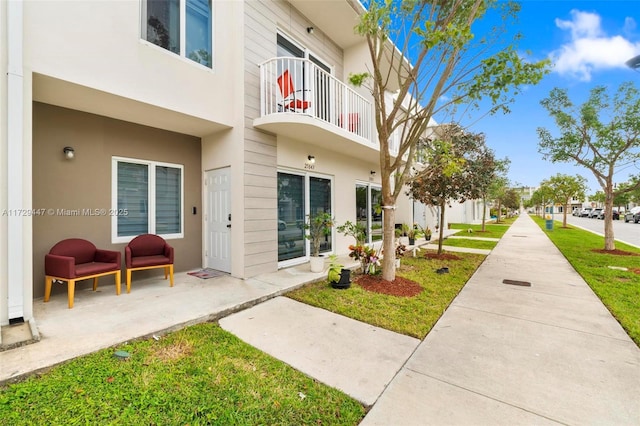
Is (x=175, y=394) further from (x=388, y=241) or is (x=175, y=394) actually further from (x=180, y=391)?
(x=388, y=241)

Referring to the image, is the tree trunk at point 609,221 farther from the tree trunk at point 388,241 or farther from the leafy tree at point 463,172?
the tree trunk at point 388,241

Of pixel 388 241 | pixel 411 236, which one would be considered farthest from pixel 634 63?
pixel 388 241

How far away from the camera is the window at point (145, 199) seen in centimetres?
548

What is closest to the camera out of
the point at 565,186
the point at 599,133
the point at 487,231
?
the point at 599,133

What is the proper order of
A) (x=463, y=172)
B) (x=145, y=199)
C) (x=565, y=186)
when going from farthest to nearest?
1. (x=565, y=186)
2. (x=463, y=172)
3. (x=145, y=199)

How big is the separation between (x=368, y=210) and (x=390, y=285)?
16.6ft

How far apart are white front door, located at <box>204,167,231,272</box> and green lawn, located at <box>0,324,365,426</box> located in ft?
10.8

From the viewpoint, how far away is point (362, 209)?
32.8 ft

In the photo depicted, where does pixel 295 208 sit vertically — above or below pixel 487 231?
above

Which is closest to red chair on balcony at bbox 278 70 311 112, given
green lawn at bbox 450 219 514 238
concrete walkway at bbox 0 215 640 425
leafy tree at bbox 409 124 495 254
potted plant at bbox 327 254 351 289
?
potted plant at bbox 327 254 351 289

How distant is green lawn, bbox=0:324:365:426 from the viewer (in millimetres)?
2139

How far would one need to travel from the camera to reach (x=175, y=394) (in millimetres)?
2400

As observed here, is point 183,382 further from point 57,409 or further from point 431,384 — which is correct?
point 431,384

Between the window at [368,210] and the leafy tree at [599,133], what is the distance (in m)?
6.46
